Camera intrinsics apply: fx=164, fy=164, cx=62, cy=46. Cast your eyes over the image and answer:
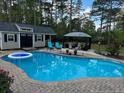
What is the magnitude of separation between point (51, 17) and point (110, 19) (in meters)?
12.6

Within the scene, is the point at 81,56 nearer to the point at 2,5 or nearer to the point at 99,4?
the point at 99,4

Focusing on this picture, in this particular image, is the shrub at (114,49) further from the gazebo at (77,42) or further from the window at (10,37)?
the window at (10,37)

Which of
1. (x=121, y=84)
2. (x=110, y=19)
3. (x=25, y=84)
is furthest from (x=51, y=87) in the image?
(x=110, y=19)

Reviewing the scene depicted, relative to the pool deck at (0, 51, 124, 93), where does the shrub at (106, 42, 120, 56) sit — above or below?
above

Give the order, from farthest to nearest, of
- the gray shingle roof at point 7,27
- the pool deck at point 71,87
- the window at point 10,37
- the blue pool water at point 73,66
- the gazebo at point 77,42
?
the gazebo at point 77,42 → the window at point 10,37 → the gray shingle roof at point 7,27 → the blue pool water at point 73,66 → the pool deck at point 71,87

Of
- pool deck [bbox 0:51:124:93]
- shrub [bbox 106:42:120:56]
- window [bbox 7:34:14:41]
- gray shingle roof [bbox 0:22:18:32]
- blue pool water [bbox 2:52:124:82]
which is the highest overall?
gray shingle roof [bbox 0:22:18:32]

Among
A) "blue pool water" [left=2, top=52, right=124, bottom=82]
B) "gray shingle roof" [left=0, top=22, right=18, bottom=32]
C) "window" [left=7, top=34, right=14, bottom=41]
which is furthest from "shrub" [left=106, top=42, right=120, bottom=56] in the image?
"gray shingle roof" [left=0, top=22, right=18, bottom=32]

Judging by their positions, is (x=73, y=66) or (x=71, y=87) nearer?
(x=71, y=87)

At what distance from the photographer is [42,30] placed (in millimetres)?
26938

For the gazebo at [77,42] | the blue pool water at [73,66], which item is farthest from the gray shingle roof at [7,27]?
the gazebo at [77,42]

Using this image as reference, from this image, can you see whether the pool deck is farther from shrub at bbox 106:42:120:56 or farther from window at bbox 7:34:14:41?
window at bbox 7:34:14:41

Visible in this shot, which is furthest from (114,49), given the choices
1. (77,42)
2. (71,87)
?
(71,87)

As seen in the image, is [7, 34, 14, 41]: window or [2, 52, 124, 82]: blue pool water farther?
[7, 34, 14, 41]: window

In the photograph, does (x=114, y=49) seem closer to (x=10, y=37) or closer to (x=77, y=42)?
(x=77, y=42)
